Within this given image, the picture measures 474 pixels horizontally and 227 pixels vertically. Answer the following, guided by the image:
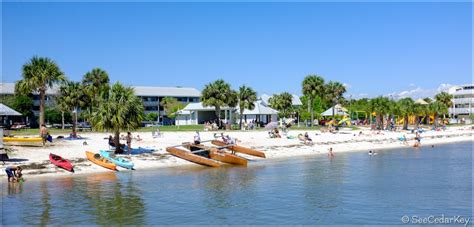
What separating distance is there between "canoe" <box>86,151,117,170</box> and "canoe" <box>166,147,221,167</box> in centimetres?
596

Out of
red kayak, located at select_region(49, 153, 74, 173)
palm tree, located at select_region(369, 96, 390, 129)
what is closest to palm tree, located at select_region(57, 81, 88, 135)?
red kayak, located at select_region(49, 153, 74, 173)

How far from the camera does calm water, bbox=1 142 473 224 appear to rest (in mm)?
19500

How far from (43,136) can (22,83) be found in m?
10.5

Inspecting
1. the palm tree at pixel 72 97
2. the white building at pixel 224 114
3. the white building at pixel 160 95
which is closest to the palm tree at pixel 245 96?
the white building at pixel 224 114

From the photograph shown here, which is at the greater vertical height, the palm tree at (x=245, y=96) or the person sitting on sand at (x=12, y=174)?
the palm tree at (x=245, y=96)

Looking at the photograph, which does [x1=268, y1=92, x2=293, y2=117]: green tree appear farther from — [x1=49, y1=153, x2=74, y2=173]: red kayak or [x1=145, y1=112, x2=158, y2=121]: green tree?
[x1=49, y1=153, x2=74, y2=173]: red kayak

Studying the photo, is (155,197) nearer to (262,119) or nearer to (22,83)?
(22,83)

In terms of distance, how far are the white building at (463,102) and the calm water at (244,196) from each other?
376 feet

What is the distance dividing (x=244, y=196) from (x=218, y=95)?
50.4m

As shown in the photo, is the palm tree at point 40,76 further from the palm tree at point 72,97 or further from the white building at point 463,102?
the white building at point 463,102

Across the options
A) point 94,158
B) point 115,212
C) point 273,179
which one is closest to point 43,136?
point 94,158

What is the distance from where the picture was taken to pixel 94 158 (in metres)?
33.6

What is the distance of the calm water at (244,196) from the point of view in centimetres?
1950

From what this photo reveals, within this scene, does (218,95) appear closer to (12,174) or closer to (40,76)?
(40,76)
